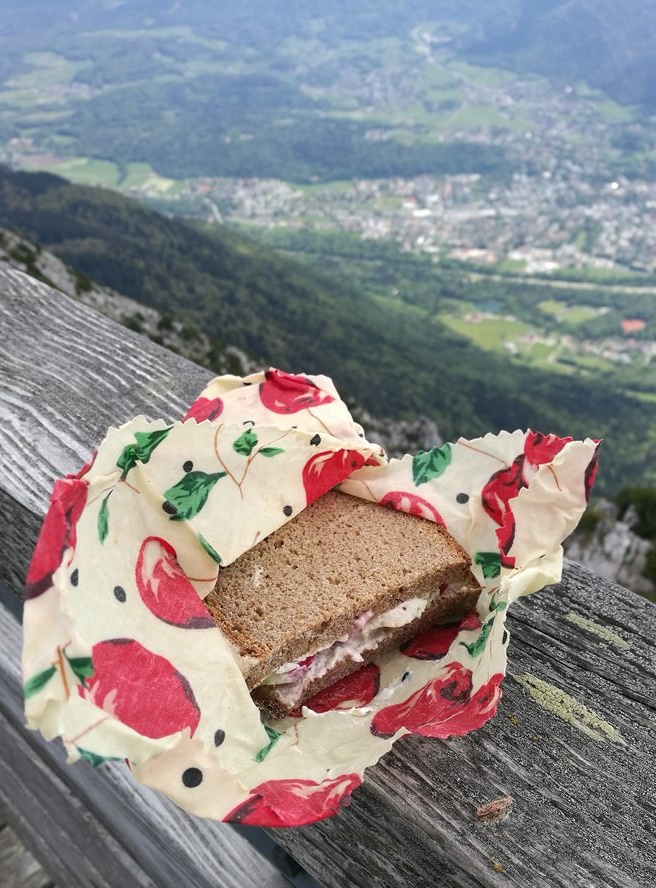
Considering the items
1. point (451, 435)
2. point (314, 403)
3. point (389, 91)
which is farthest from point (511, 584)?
point (389, 91)

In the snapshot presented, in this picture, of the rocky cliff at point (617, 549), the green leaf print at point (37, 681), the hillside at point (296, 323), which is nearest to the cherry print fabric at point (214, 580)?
the green leaf print at point (37, 681)

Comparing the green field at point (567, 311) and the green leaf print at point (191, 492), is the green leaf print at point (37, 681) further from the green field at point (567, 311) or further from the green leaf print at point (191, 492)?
the green field at point (567, 311)

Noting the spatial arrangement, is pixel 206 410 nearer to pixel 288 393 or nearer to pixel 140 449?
pixel 288 393

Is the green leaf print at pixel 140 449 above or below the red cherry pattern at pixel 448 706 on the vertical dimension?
above

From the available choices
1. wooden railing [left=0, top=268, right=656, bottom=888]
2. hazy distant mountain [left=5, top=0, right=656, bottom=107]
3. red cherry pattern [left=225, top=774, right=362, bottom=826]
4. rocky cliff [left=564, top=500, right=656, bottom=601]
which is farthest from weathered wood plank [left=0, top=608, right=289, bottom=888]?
hazy distant mountain [left=5, top=0, right=656, bottom=107]

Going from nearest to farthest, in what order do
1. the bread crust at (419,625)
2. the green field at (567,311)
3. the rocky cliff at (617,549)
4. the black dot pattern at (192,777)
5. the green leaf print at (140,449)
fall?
1. the black dot pattern at (192,777)
2. the green leaf print at (140,449)
3. the bread crust at (419,625)
4. the rocky cliff at (617,549)
5. the green field at (567,311)

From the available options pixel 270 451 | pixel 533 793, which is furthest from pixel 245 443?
pixel 533 793
